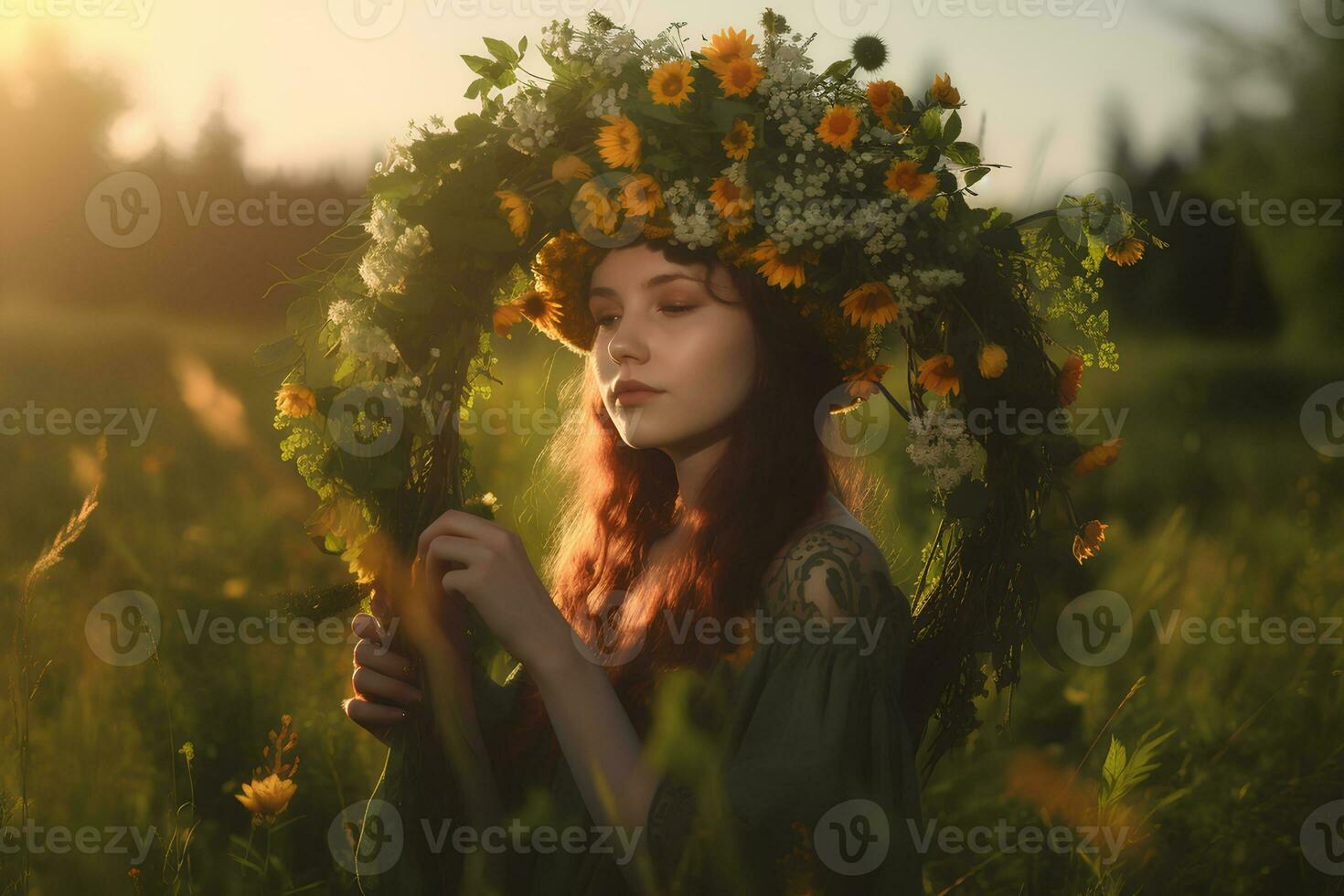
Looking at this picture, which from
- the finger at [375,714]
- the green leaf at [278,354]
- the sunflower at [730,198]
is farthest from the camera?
the finger at [375,714]

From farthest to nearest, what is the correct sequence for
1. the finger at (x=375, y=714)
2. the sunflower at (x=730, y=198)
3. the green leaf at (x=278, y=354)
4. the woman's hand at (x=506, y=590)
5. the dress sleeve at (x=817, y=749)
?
the finger at (x=375, y=714)
the green leaf at (x=278, y=354)
the sunflower at (x=730, y=198)
the woman's hand at (x=506, y=590)
the dress sleeve at (x=817, y=749)

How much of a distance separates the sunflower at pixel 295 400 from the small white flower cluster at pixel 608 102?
92 centimetres

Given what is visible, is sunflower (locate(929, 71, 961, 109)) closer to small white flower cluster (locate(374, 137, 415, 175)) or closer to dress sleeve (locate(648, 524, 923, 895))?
dress sleeve (locate(648, 524, 923, 895))

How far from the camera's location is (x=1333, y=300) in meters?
6.74

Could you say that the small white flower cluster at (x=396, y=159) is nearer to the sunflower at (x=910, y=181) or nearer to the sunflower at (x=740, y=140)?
the sunflower at (x=740, y=140)

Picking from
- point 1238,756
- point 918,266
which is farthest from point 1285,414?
point 918,266

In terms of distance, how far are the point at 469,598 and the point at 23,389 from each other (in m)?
5.09

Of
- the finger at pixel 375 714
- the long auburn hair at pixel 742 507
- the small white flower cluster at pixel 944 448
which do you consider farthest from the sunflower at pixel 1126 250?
the finger at pixel 375 714

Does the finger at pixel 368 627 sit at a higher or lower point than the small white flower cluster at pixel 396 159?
lower

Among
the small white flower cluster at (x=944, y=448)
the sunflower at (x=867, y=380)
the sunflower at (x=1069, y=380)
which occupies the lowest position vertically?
the sunflower at (x=1069, y=380)

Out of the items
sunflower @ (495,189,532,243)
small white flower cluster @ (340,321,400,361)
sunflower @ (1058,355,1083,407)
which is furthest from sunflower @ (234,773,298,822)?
sunflower @ (1058,355,1083,407)

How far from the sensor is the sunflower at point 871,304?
2438 mm

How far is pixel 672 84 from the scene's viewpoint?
2424 millimetres

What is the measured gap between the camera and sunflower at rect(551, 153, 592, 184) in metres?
2.51
